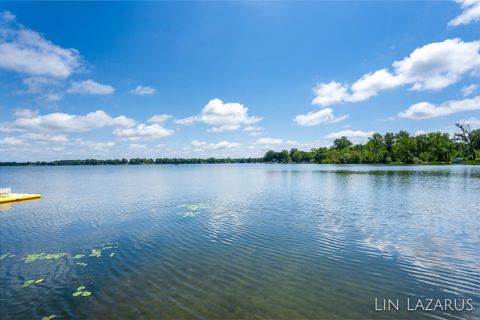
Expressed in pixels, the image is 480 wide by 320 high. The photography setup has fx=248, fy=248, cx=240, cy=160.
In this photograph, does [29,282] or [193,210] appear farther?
[193,210]

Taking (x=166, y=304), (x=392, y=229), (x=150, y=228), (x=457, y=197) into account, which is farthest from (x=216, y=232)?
(x=457, y=197)

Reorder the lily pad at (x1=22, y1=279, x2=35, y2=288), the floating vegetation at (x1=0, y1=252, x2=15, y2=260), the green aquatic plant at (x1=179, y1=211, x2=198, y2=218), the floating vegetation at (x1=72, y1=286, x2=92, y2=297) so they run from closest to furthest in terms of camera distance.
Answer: the floating vegetation at (x1=72, y1=286, x2=92, y2=297) < the lily pad at (x1=22, y1=279, x2=35, y2=288) < the floating vegetation at (x1=0, y1=252, x2=15, y2=260) < the green aquatic plant at (x1=179, y1=211, x2=198, y2=218)

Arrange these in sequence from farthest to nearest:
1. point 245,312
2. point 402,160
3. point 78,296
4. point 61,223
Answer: point 402,160 < point 61,223 < point 78,296 < point 245,312

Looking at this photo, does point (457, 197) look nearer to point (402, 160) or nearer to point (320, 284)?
point (320, 284)

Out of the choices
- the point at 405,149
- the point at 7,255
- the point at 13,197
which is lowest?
the point at 7,255

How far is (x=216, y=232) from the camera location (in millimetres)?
16719

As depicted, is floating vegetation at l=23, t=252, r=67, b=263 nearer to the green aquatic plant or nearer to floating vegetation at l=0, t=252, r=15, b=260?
floating vegetation at l=0, t=252, r=15, b=260

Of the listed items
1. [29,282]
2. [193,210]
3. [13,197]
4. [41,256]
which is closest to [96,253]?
[41,256]

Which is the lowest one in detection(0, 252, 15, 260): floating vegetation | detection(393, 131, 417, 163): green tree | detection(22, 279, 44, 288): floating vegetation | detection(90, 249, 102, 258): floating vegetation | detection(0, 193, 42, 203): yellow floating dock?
detection(0, 252, 15, 260): floating vegetation

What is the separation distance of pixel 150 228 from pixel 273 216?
32.1 feet

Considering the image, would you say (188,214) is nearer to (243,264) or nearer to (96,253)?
(96,253)

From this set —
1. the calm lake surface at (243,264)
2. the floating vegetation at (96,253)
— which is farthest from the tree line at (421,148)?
the floating vegetation at (96,253)

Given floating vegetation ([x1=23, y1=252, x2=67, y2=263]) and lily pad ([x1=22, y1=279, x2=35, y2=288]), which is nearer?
lily pad ([x1=22, y1=279, x2=35, y2=288])

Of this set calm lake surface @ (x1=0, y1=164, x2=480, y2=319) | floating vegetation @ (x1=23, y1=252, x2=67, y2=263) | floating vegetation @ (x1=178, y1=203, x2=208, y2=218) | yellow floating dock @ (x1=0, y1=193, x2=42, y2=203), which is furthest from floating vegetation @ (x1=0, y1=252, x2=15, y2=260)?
yellow floating dock @ (x1=0, y1=193, x2=42, y2=203)
